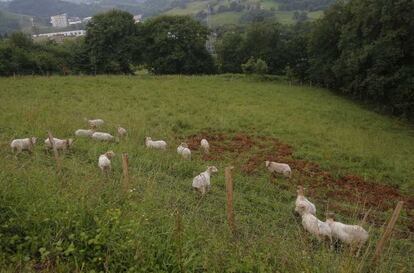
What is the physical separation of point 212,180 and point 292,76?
37086 millimetres

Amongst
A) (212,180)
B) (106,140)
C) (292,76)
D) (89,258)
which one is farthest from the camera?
(292,76)

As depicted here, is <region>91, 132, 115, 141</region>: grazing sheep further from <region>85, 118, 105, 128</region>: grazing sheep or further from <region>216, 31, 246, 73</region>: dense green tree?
<region>216, 31, 246, 73</region>: dense green tree

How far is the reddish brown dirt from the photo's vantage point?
1215cm

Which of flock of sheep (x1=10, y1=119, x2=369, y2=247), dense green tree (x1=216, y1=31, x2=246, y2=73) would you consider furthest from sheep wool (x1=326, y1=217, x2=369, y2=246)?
dense green tree (x1=216, y1=31, x2=246, y2=73)

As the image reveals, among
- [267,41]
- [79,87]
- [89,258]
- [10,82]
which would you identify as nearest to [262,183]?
[89,258]

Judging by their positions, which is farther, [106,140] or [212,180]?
[106,140]

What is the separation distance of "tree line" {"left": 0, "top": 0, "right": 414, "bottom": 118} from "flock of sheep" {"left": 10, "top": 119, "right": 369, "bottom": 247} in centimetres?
2317

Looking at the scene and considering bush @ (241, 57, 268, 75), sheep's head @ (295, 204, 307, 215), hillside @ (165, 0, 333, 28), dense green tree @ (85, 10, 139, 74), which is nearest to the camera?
sheep's head @ (295, 204, 307, 215)

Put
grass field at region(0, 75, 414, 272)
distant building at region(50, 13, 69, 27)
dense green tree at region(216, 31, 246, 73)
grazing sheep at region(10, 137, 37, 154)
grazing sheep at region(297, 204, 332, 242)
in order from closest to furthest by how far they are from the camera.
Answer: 1. grass field at region(0, 75, 414, 272)
2. grazing sheep at region(297, 204, 332, 242)
3. grazing sheep at region(10, 137, 37, 154)
4. dense green tree at region(216, 31, 246, 73)
5. distant building at region(50, 13, 69, 27)

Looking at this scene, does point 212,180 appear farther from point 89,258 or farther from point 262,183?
point 89,258

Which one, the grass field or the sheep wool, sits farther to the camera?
the sheep wool

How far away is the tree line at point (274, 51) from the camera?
31984 mm

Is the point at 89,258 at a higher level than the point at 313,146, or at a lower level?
higher

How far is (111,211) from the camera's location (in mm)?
6312
